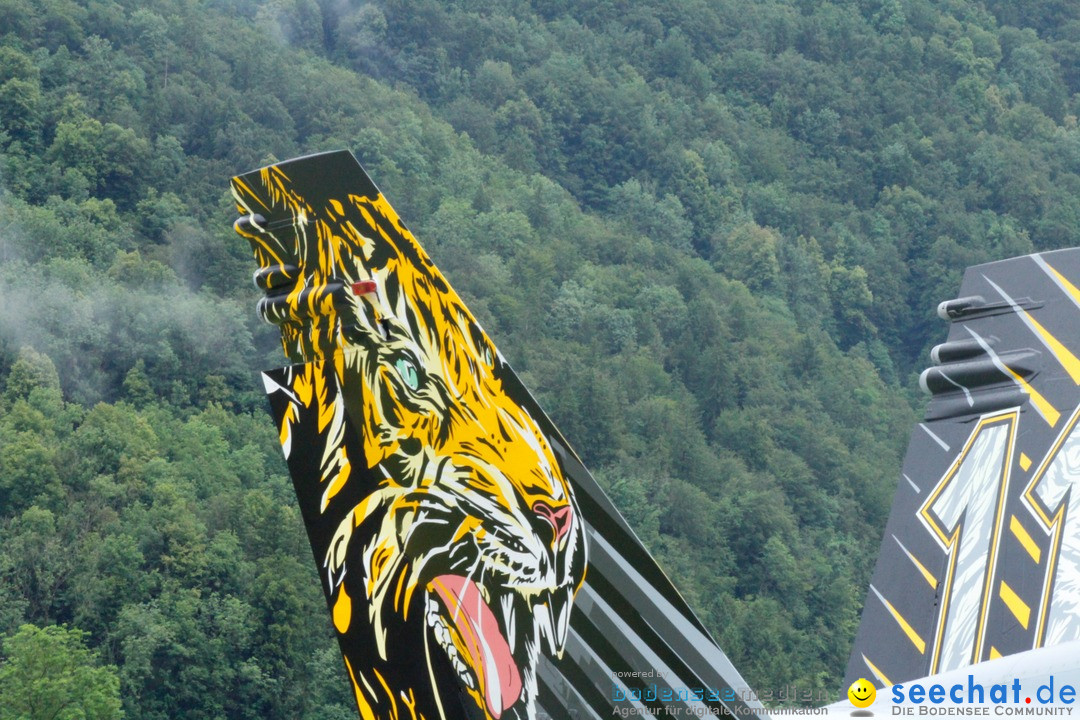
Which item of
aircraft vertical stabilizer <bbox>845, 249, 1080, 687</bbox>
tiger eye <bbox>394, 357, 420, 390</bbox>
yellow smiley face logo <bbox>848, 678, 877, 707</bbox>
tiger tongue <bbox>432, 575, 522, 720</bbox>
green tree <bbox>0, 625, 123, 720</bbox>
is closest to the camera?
tiger tongue <bbox>432, 575, 522, 720</bbox>

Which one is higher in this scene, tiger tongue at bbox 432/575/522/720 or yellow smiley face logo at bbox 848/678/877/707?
tiger tongue at bbox 432/575/522/720

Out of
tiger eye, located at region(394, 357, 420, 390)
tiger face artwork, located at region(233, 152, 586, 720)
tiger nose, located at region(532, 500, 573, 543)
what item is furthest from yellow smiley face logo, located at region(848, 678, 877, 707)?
tiger eye, located at region(394, 357, 420, 390)

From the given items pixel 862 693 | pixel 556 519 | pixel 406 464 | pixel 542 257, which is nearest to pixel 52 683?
pixel 862 693

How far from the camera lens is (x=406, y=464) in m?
4.76

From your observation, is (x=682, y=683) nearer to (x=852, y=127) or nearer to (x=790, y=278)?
(x=790, y=278)

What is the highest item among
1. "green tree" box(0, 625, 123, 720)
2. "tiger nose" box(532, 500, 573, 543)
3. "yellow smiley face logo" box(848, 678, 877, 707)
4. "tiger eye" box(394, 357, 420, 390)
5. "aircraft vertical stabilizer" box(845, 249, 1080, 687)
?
"tiger eye" box(394, 357, 420, 390)

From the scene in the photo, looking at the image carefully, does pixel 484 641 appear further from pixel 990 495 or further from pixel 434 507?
pixel 990 495

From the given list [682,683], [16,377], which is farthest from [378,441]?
[16,377]

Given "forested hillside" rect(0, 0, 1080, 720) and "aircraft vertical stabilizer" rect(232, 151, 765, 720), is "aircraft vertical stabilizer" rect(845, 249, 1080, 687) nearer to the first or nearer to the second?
"aircraft vertical stabilizer" rect(232, 151, 765, 720)

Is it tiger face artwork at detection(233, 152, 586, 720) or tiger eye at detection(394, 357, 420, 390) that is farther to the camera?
tiger eye at detection(394, 357, 420, 390)

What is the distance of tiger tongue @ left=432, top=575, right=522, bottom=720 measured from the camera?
462 centimetres

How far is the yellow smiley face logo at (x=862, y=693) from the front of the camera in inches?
207

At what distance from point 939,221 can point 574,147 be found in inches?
672

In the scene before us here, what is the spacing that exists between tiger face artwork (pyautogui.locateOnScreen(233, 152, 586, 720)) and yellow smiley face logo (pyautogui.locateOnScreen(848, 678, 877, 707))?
46.9 inches
